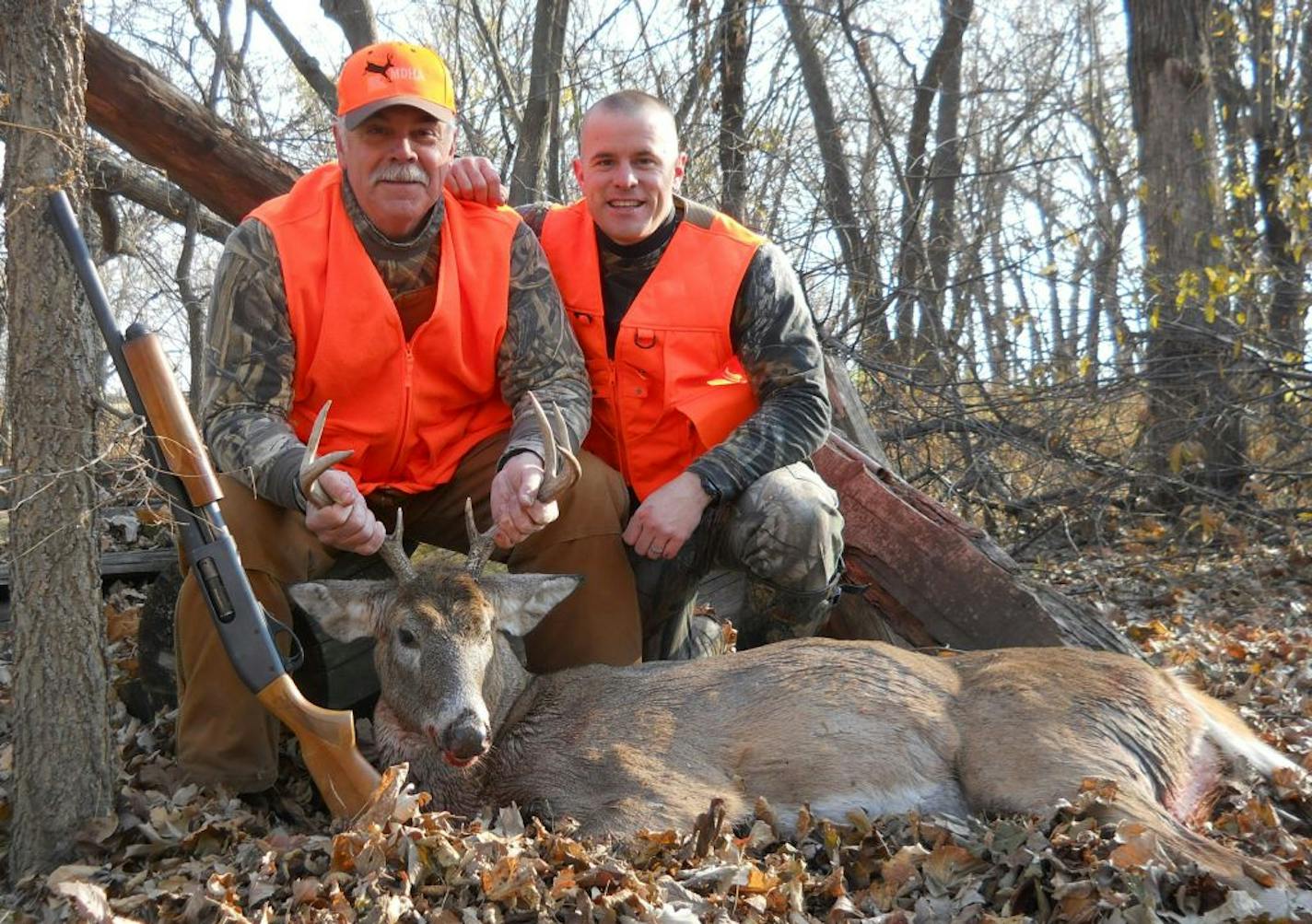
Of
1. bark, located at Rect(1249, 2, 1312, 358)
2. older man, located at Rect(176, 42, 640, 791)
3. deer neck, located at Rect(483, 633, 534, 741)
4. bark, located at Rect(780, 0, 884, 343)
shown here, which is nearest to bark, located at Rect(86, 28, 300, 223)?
older man, located at Rect(176, 42, 640, 791)

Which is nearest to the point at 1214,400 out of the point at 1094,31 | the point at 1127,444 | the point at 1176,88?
the point at 1127,444

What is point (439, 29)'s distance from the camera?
11.1 meters

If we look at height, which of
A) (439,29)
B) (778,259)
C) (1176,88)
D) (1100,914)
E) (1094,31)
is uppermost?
(1094,31)

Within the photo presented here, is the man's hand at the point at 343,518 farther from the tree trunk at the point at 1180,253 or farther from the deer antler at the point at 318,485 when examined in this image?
the tree trunk at the point at 1180,253

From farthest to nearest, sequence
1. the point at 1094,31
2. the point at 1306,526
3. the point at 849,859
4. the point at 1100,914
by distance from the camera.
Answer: the point at 1094,31
the point at 1306,526
the point at 849,859
the point at 1100,914

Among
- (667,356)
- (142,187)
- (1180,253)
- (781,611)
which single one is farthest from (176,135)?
(1180,253)

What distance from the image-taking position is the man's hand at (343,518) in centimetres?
433

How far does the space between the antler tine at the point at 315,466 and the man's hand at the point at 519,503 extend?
0.61 m

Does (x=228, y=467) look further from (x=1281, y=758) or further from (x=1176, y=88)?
(x=1176, y=88)

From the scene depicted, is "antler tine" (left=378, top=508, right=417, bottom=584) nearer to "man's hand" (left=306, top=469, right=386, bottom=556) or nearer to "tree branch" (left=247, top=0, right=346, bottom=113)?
"man's hand" (left=306, top=469, right=386, bottom=556)

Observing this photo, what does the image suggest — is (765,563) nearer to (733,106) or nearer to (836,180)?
(733,106)

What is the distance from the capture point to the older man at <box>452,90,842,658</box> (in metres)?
5.23

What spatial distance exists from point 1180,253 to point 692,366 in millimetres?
5770

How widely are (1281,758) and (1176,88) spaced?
259 inches
